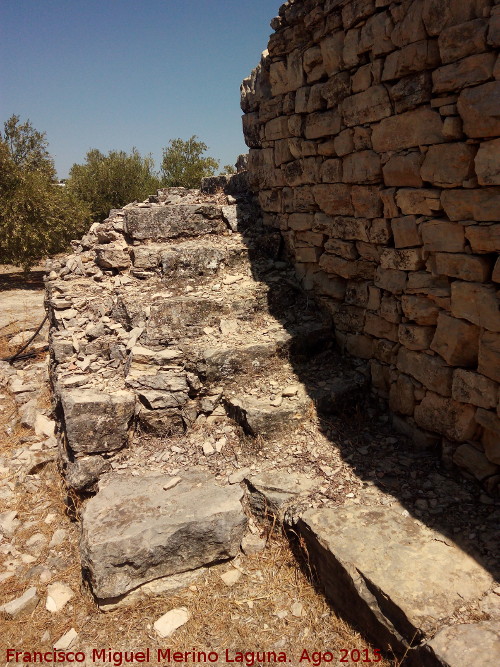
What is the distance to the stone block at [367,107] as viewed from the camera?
3.71 m

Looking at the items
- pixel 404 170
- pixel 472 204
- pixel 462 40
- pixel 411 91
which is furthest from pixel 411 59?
pixel 472 204

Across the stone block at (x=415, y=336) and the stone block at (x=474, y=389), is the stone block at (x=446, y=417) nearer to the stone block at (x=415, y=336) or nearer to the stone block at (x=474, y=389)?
the stone block at (x=474, y=389)

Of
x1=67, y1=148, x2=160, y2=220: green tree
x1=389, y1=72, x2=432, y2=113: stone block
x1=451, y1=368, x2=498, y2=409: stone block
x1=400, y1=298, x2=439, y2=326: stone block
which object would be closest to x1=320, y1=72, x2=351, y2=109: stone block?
x1=389, y1=72, x2=432, y2=113: stone block

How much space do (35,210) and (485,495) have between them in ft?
40.6

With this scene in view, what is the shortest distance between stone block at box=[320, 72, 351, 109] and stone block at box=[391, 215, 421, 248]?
48.9 inches

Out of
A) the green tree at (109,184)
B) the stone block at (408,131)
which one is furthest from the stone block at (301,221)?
the green tree at (109,184)

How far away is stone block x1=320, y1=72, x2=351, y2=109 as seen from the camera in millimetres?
4133

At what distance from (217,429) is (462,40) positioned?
331cm

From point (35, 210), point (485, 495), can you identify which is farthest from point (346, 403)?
Answer: point (35, 210)

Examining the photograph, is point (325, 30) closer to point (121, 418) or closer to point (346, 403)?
point (346, 403)

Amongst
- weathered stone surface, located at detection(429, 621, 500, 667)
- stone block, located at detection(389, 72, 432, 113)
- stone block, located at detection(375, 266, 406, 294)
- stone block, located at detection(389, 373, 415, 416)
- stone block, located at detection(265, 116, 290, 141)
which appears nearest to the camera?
weathered stone surface, located at detection(429, 621, 500, 667)

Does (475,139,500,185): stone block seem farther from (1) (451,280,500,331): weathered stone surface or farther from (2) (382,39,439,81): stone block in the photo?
(2) (382,39,439,81): stone block

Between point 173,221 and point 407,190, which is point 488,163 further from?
point 173,221

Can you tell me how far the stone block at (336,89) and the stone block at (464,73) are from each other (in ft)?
3.49
